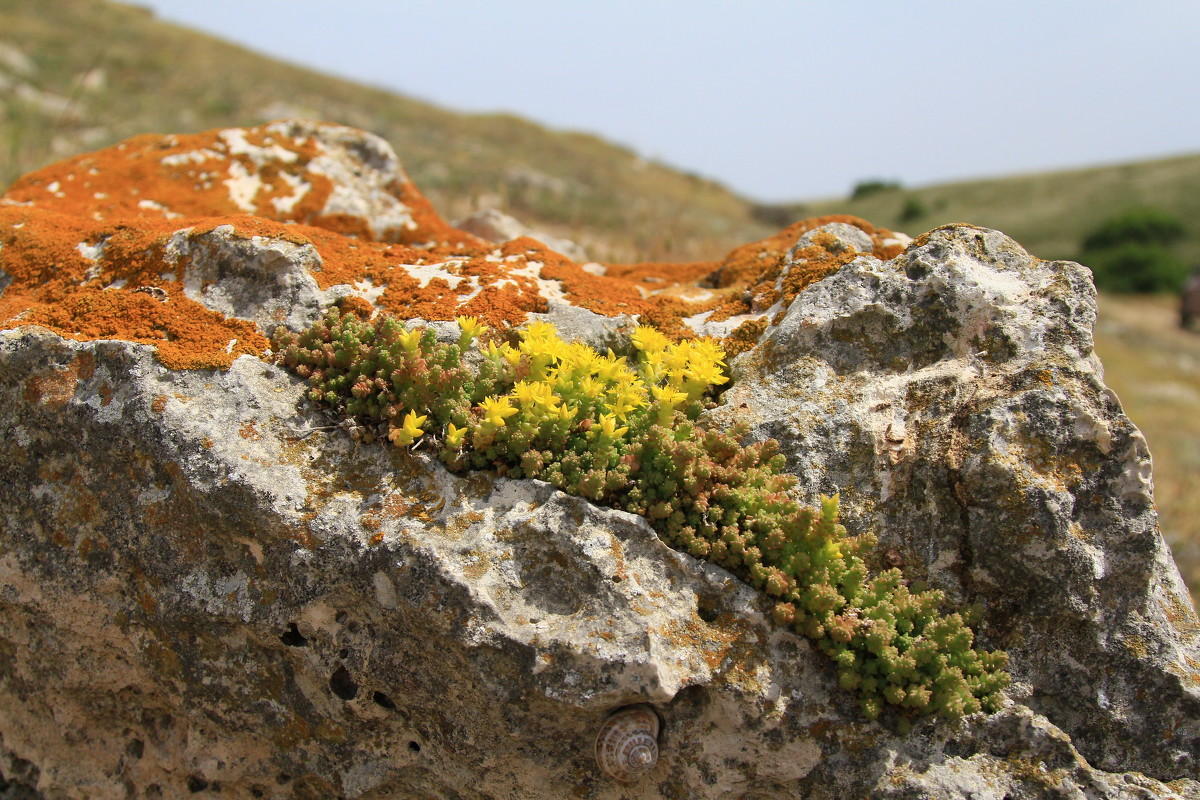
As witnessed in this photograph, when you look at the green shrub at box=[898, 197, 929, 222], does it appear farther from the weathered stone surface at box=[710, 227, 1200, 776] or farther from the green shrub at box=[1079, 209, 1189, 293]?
the weathered stone surface at box=[710, 227, 1200, 776]

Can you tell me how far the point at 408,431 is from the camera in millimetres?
3814

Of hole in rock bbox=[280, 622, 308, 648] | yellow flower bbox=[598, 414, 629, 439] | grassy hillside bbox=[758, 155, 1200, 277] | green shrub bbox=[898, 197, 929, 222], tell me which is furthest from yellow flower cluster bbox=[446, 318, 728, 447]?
green shrub bbox=[898, 197, 929, 222]

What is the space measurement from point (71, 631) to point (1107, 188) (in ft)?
226

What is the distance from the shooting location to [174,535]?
389cm

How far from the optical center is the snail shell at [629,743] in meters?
3.35

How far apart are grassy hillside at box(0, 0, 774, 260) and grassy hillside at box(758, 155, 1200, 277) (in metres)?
16.9

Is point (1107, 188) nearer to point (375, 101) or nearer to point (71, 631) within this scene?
point (375, 101)

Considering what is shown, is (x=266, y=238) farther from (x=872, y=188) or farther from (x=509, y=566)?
(x=872, y=188)

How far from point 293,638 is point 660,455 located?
79.3 inches

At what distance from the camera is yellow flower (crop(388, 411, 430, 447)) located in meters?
3.81

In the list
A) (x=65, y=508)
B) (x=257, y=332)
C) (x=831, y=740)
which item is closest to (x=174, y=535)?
(x=65, y=508)

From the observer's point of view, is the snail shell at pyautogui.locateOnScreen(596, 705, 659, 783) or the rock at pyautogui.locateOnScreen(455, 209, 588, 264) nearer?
the snail shell at pyautogui.locateOnScreen(596, 705, 659, 783)

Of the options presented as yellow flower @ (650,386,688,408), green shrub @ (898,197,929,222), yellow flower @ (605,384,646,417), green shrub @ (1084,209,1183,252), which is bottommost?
yellow flower @ (605,384,646,417)

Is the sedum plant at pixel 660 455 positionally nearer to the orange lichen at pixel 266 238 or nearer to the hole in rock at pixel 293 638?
the orange lichen at pixel 266 238
